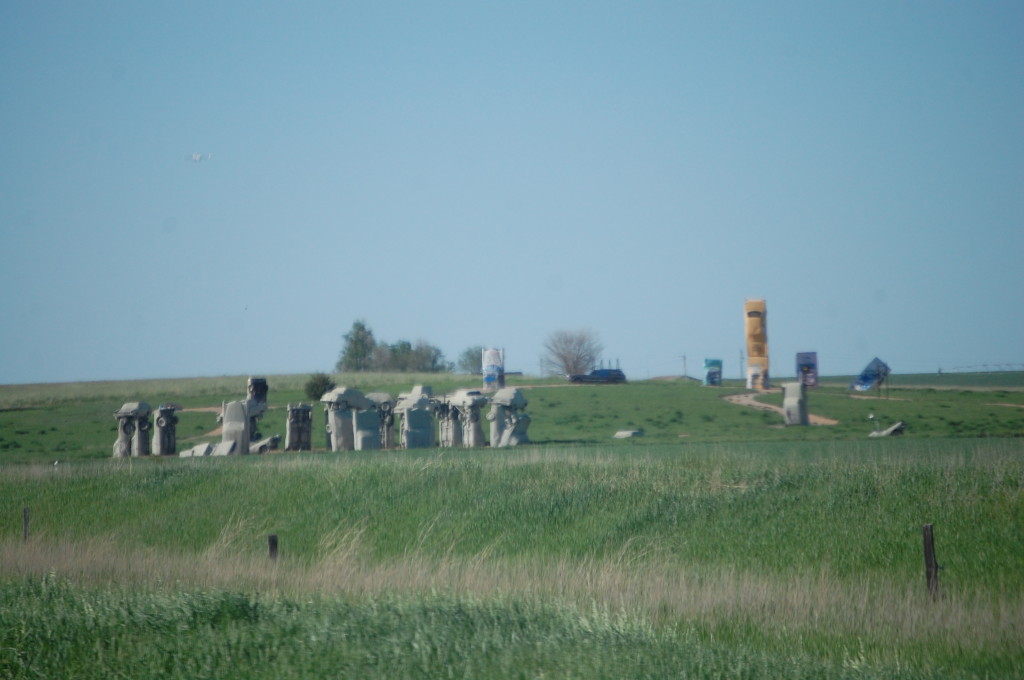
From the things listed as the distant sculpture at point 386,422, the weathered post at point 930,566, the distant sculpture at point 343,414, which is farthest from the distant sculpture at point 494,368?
the weathered post at point 930,566

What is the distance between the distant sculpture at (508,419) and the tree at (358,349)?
3792 inches

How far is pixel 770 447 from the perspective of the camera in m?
37.6

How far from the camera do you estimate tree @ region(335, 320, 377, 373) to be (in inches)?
5620

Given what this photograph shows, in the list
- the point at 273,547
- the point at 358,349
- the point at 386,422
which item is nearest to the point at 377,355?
the point at 358,349

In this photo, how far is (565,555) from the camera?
2308 centimetres

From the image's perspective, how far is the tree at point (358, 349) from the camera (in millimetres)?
142750

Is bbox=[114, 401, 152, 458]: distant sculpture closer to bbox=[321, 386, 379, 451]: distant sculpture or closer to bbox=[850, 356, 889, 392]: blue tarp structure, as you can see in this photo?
bbox=[321, 386, 379, 451]: distant sculpture

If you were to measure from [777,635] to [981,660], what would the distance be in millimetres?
2219

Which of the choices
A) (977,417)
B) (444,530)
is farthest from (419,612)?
(977,417)

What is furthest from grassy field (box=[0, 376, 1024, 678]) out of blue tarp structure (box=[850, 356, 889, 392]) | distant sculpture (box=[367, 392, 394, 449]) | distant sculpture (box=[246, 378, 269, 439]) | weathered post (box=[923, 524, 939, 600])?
blue tarp structure (box=[850, 356, 889, 392])

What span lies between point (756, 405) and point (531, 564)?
46.3 m

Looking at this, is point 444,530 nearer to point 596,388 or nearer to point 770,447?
point 770,447

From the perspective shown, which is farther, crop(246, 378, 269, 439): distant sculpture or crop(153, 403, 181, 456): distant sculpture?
crop(153, 403, 181, 456): distant sculpture

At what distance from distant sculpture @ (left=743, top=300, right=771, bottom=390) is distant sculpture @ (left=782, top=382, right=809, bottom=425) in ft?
72.1
